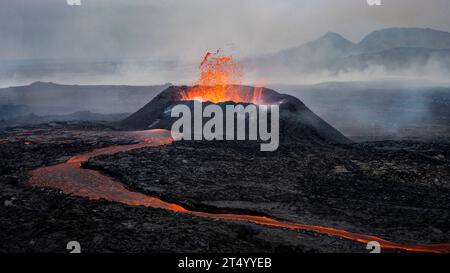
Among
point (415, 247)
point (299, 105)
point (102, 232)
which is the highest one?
point (299, 105)

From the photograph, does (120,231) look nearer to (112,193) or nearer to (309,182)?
(112,193)

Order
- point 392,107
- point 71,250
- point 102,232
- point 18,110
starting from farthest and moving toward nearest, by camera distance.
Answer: point 392,107
point 18,110
point 102,232
point 71,250

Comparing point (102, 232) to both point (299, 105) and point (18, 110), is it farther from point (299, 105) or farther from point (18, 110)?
point (18, 110)

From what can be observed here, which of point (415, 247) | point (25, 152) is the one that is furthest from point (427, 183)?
point (25, 152)

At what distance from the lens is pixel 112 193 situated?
16.9 metres

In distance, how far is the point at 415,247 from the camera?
43.2 feet

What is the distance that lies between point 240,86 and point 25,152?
75.6 feet

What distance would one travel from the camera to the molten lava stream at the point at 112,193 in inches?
537

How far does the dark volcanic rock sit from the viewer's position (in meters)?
31.1

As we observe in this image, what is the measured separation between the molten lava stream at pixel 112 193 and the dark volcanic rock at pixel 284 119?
1291cm

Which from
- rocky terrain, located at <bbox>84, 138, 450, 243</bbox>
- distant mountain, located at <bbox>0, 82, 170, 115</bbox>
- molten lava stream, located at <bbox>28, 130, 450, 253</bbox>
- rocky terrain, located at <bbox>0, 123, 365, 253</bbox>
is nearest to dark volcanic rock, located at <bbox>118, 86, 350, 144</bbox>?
rocky terrain, located at <bbox>84, 138, 450, 243</bbox>

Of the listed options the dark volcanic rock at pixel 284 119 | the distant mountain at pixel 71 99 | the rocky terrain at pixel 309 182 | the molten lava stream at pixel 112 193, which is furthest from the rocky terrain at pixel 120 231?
the distant mountain at pixel 71 99

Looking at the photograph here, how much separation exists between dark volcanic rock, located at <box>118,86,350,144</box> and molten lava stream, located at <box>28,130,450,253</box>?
12914 millimetres

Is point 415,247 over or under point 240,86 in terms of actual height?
under
